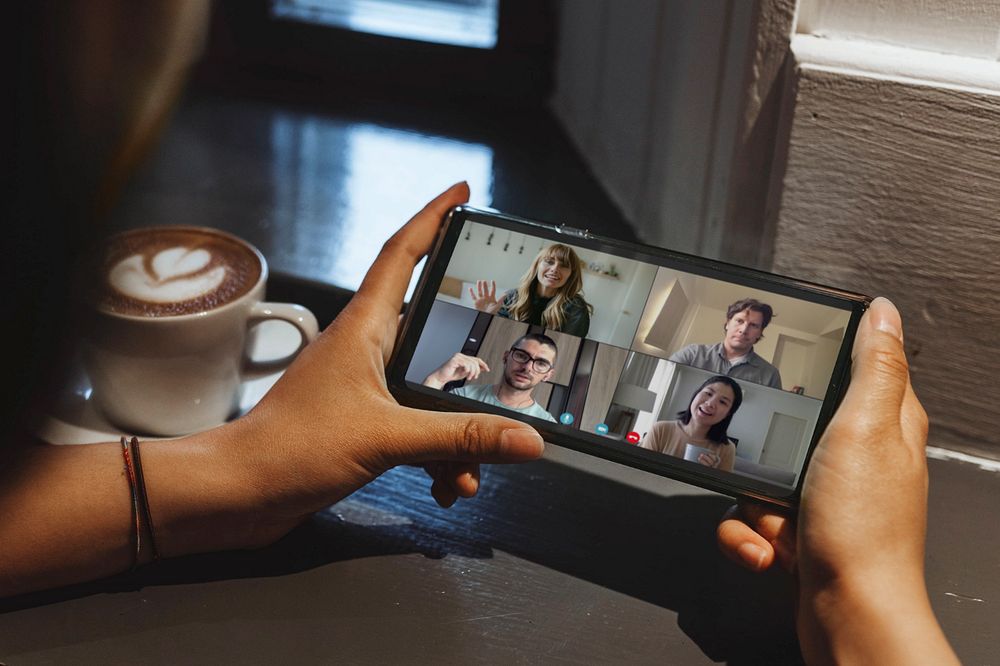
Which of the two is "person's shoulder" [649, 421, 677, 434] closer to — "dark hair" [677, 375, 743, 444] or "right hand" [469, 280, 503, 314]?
"dark hair" [677, 375, 743, 444]

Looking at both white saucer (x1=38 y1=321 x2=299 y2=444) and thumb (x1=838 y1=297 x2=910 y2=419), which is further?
white saucer (x1=38 y1=321 x2=299 y2=444)

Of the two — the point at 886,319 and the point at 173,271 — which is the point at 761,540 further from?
the point at 173,271

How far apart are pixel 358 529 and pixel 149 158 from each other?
0.76 metres

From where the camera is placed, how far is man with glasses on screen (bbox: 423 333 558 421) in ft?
1.89

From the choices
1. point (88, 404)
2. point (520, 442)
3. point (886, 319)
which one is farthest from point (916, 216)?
point (88, 404)

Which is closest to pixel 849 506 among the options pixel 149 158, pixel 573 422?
pixel 573 422

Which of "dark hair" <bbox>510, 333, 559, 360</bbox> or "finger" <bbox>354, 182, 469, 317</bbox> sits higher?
"finger" <bbox>354, 182, 469, 317</bbox>

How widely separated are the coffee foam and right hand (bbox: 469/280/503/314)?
0.59 ft

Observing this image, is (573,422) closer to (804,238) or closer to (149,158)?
(804,238)

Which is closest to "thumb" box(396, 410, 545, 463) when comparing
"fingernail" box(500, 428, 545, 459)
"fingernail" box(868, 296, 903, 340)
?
"fingernail" box(500, 428, 545, 459)

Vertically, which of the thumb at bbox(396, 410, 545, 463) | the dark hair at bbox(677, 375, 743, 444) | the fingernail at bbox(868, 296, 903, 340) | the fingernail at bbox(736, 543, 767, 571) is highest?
the fingernail at bbox(868, 296, 903, 340)

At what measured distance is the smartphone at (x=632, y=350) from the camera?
1.80 feet

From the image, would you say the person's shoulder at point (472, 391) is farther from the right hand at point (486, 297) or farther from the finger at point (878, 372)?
the finger at point (878, 372)

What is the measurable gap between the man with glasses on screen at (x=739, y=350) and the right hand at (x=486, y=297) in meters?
0.13
